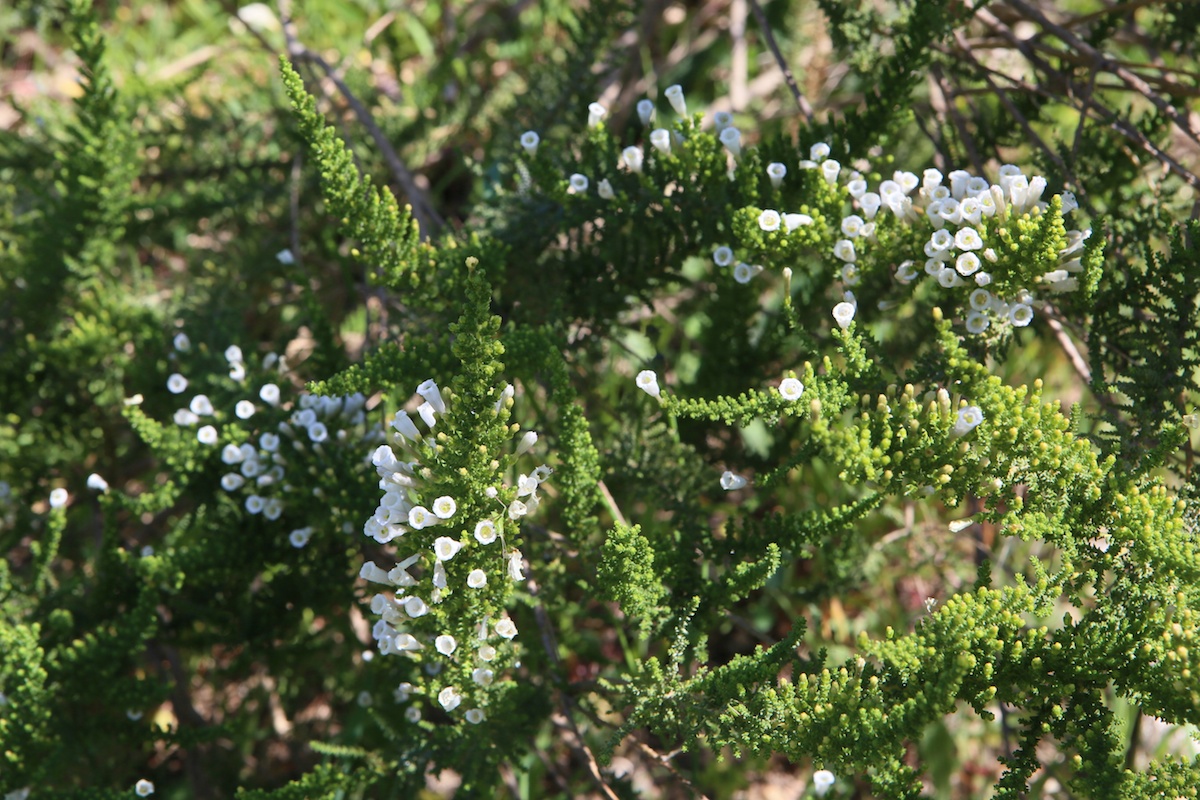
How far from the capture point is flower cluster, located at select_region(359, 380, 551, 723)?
→ 1938 mm

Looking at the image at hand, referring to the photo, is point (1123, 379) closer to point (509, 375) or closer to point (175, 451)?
point (509, 375)

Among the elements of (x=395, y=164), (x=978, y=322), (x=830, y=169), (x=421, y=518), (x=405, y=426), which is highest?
(x=395, y=164)

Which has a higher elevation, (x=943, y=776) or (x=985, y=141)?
(x=985, y=141)

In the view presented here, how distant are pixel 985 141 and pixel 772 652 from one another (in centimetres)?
190

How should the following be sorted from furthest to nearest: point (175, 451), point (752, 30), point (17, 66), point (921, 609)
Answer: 1. point (17, 66)
2. point (752, 30)
3. point (921, 609)
4. point (175, 451)

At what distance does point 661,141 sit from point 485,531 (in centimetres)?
121

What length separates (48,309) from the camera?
312 centimetres

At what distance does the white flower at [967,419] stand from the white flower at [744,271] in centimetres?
71

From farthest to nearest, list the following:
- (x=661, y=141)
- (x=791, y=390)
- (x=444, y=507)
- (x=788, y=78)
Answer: (x=788, y=78) < (x=661, y=141) < (x=791, y=390) < (x=444, y=507)

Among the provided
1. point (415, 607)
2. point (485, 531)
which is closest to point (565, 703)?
point (415, 607)

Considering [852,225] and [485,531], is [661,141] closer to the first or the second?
[852,225]

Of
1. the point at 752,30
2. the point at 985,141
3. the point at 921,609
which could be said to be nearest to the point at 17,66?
the point at 752,30

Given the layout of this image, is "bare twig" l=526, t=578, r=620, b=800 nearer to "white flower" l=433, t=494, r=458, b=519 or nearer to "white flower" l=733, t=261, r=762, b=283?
"white flower" l=433, t=494, r=458, b=519

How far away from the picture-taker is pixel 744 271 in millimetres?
2455
